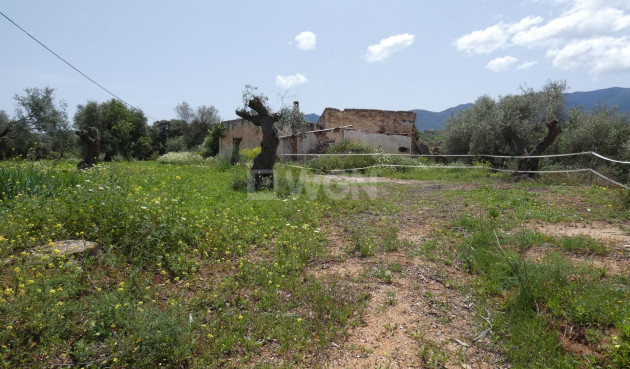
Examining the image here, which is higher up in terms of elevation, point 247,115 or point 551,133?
point 247,115

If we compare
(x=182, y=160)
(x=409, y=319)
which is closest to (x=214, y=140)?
(x=182, y=160)

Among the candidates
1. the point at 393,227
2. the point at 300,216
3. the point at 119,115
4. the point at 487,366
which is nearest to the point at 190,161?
the point at 119,115

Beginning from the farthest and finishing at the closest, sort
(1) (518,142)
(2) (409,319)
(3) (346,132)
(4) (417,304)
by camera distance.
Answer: (3) (346,132) < (1) (518,142) < (4) (417,304) < (2) (409,319)

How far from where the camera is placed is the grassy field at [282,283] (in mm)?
2959

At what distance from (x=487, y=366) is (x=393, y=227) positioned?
3546 mm

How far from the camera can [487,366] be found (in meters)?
3.05

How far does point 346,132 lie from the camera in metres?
19.5

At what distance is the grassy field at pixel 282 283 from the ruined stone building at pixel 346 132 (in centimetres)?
1304

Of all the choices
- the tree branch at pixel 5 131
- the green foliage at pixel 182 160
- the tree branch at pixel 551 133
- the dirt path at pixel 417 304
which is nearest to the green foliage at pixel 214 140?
the green foliage at pixel 182 160

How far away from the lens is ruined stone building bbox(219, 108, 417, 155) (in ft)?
65.2

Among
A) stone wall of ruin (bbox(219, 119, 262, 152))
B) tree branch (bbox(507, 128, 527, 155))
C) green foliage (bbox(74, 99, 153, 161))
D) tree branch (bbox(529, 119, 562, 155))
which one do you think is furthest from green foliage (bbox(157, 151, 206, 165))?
tree branch (bbox(529, 119, 562, 155))

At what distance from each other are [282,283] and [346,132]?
1587 centimetres

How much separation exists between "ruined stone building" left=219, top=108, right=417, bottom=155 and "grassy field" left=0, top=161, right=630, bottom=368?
13041 millimetres

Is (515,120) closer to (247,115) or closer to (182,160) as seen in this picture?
(247,115)
